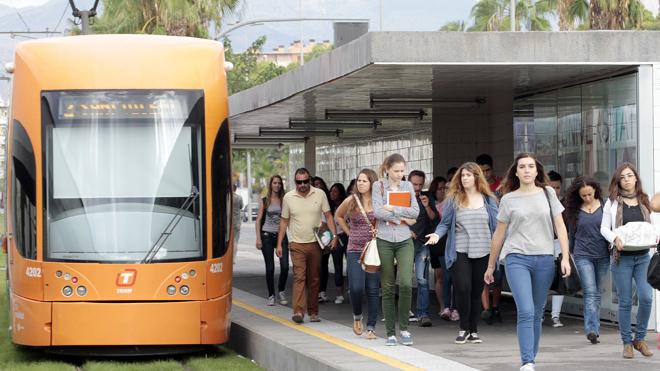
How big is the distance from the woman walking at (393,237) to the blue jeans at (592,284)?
168cm

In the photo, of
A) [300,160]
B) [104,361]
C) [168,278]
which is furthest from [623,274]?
[300,160]

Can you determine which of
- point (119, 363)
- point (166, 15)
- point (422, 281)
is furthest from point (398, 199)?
point (166, 15)

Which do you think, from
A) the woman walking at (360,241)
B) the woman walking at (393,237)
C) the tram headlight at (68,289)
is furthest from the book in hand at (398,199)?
the tram headlight at (68,289)

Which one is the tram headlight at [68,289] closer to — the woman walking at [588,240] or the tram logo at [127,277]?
the tram logo at [127,277]

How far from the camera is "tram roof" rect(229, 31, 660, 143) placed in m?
13.4

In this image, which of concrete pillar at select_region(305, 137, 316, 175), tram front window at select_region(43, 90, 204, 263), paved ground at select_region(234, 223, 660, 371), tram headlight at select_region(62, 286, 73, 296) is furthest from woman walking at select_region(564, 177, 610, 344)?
concrete pillar at select_region(305, 137, 316, 175)

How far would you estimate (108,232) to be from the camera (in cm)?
1312

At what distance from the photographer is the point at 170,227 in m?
13.3

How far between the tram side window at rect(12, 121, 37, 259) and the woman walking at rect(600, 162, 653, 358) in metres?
5.32

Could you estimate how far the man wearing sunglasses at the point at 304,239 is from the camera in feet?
48.3

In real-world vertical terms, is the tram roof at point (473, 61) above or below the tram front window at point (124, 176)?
above

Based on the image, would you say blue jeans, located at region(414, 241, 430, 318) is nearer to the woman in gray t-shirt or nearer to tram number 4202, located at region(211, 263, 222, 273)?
tram number 4202, located at region(211, 263, 222, 273)

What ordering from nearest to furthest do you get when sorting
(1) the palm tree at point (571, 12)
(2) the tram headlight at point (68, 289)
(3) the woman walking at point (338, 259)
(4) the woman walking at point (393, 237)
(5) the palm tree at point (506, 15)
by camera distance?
(4) the woman walking at point (393, 237) → (2) the tram headlight at point (68, 289) → (3) the woman walking at point (338, 259) → (1) the palm tree at point (571, 12) → (5) the palm tree at point (506, 15)

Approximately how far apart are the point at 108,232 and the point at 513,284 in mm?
4597
